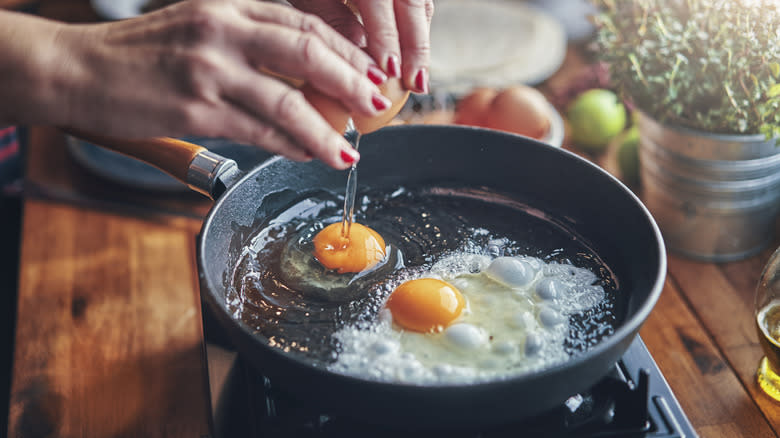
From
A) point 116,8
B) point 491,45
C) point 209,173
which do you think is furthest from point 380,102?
point 491,45

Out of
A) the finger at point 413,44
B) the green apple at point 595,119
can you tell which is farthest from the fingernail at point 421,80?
the green apple at point 595,119

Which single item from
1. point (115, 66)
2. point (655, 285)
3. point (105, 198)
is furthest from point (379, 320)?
point (105, 198)

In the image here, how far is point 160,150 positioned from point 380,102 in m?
0.50

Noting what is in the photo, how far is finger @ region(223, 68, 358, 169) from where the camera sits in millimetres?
797

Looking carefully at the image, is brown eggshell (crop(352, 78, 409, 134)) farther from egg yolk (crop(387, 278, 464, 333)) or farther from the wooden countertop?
the wooden countertop

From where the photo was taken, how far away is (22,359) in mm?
1332

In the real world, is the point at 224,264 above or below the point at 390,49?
below

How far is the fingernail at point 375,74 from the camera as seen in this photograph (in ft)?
3.01

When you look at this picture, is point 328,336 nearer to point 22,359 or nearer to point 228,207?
point 228,207

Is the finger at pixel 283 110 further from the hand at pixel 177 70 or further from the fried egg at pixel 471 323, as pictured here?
the fried egg at pixel 471 323

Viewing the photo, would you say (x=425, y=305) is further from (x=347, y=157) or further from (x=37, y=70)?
(x=37, y=70)

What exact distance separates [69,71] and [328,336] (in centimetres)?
54

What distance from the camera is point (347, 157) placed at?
90cm

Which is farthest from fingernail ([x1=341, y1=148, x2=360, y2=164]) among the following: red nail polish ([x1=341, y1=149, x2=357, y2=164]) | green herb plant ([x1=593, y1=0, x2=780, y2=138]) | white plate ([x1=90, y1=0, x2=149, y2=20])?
white plate ([x1=90, y1=0, x2=149, y2=20])
